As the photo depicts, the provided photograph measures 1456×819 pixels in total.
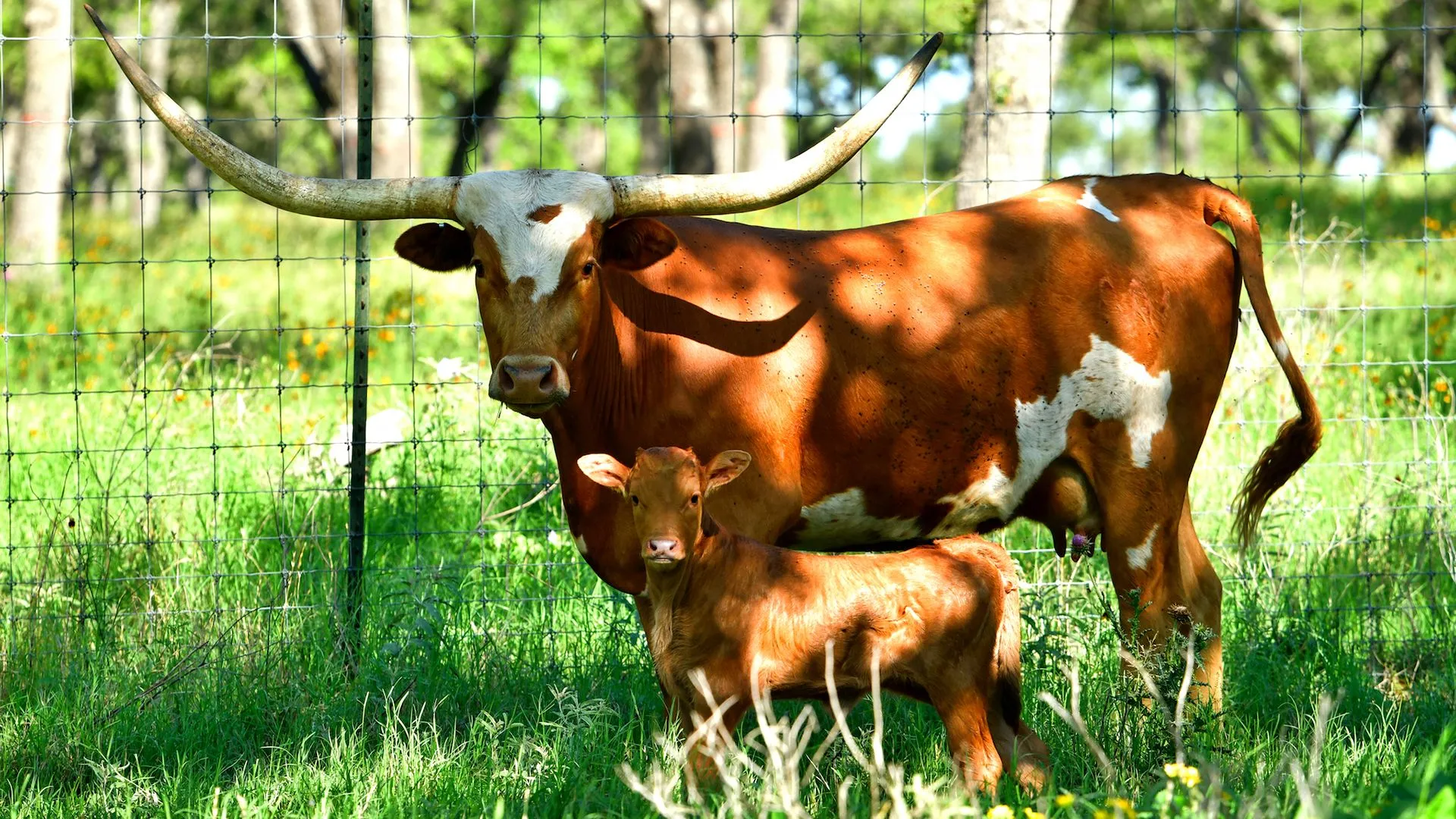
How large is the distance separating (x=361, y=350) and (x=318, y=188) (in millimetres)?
1400

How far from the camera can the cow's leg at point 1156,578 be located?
177 inches

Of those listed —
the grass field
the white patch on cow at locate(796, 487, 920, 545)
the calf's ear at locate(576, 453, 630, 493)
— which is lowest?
the grass field

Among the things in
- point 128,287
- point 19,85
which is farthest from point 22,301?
point 19,85

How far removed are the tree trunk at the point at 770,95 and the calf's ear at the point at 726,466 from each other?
1729cm

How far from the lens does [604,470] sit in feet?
12.2

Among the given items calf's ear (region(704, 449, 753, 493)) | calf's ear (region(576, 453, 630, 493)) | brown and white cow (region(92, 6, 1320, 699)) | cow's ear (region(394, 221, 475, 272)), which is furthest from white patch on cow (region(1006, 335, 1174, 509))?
cow's ear (region(394, 221, 475, 272))

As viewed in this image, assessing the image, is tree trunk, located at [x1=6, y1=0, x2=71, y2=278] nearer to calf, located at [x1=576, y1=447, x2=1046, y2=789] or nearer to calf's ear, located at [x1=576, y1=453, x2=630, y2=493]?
calf's ear, located at [x1=576, y1=453, x2=630, y2=493]

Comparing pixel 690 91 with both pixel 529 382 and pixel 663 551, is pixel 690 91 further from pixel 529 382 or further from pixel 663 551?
pixel 663 551

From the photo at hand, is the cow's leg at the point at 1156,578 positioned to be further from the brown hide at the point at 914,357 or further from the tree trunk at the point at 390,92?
the tree trunk at the point at 390,92

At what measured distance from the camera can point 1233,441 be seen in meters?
7.31

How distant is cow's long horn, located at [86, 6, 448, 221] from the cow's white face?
7cm

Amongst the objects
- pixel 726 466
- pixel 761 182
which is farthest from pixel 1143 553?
pixel 761 182

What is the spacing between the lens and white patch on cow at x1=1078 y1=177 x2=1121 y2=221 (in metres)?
4.65

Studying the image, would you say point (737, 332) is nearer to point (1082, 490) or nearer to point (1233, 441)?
point (1082, 490)
